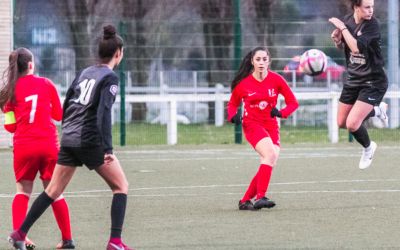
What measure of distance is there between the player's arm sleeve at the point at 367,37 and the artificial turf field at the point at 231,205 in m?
1.65

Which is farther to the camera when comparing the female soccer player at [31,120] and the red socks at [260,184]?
the red socks at [260,184]

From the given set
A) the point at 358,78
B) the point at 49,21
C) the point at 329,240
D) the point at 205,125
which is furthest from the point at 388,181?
the point at 205,125

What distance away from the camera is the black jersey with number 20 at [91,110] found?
8.86 metres

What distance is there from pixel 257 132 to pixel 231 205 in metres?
0.82

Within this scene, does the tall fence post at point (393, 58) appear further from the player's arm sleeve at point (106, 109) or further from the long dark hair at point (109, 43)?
the player's arm sleeve at point (106, 109)

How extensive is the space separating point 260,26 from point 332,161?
7.83 meters

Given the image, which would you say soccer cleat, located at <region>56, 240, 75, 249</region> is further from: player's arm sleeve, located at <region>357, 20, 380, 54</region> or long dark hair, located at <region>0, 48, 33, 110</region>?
player's arm sleeve, located at <region>357, 20, 380, 54</region>

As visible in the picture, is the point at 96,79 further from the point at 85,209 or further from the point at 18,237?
the point at 85,209

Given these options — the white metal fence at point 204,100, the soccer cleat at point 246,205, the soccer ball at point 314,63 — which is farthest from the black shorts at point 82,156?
the white metal fence at point 204,100

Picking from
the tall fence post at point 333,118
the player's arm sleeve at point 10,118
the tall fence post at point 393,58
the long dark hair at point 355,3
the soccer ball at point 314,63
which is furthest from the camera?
the tall fence post at point 393,58

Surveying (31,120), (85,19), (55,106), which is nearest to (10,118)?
(31,120)

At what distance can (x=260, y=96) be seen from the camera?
12.8 metres

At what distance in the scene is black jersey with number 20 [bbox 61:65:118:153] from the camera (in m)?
8.86

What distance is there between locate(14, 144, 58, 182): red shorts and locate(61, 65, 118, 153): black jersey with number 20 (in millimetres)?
400
